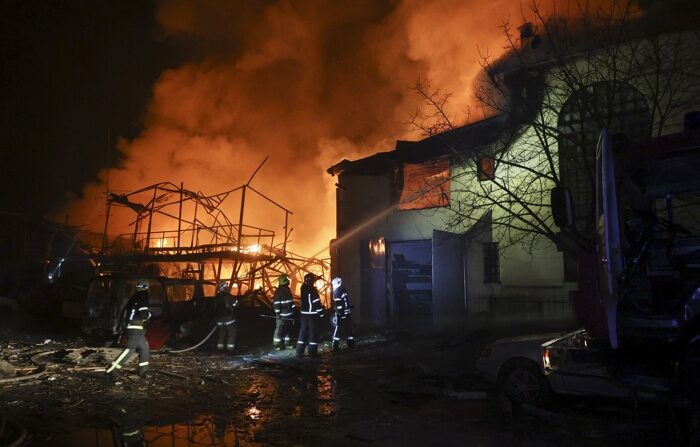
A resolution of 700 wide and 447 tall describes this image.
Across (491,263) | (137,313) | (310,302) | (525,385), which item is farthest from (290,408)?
(491,263)

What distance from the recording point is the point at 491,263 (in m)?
14.0

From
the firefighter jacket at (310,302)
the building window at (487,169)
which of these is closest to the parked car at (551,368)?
the building window at (487,169)

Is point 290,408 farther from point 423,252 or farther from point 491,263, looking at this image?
point 423,252

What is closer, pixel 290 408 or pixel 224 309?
pixel 290 408

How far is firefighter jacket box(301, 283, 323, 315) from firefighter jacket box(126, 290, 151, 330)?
3360mm

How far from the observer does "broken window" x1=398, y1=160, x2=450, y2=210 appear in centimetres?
1509

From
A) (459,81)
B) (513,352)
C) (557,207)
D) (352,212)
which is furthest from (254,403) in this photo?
(459,81)

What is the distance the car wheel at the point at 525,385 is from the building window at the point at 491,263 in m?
7.35

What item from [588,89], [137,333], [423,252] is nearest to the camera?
[137,333]

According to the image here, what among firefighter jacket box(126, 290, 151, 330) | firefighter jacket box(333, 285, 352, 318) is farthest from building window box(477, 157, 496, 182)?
firefighter jacket box(126, 290, 151, 330)

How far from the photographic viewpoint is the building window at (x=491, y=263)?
13.9 metres

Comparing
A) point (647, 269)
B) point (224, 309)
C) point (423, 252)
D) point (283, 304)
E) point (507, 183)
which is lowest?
point (224, 309)

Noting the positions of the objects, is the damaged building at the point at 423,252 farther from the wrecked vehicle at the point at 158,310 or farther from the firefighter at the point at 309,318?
the wrecked vehicle at the point at 158,310

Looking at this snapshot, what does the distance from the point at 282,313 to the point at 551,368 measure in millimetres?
7209
